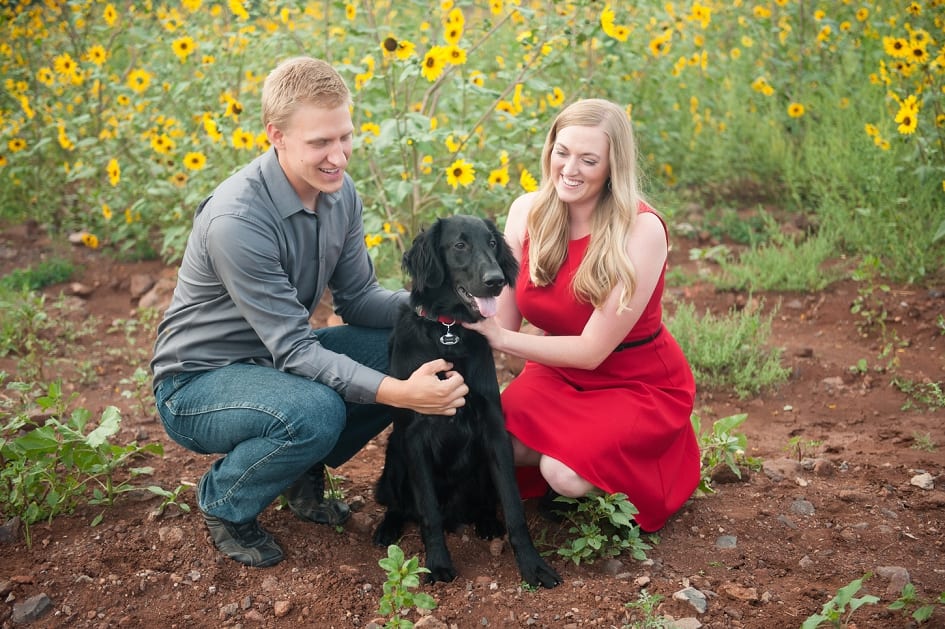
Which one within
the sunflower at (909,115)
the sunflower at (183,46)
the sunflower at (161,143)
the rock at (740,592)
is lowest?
the rock at (740,592)

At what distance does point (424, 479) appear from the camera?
2.64 meters

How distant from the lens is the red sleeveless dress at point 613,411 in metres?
2.75

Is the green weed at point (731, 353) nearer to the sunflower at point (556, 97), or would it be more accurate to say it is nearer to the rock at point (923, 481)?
the rock at point (923, 481)

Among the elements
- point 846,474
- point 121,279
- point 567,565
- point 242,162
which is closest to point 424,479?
point 567,565

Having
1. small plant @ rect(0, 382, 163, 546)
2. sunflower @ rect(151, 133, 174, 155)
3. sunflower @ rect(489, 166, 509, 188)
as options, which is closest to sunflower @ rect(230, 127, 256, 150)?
sunflower @ rect(151, 133, 174, 155)

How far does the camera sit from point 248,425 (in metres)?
2.52

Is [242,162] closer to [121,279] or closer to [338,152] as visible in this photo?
[121,279]

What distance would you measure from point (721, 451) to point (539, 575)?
101cm

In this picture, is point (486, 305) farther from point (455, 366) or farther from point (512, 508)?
point (512, 508)

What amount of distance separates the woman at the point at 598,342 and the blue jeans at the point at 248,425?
0.58m

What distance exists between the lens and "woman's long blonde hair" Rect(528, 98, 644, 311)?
9.02 ft

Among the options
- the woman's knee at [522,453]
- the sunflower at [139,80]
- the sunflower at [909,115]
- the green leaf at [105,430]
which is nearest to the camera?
the green leaf at [105,430]

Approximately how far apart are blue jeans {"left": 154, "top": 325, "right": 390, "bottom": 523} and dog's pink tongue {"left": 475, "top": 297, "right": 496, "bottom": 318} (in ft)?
1.72

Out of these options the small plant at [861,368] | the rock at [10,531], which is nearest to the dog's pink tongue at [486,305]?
the rock at [10,531]
